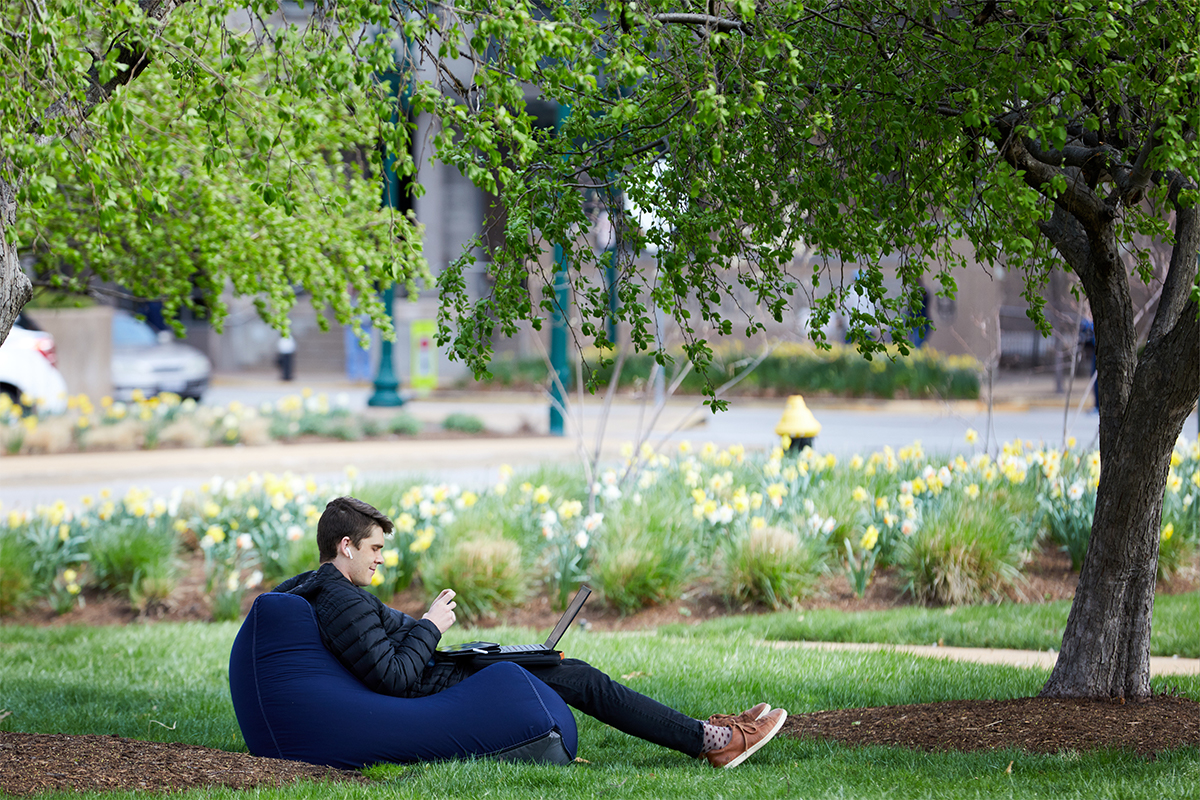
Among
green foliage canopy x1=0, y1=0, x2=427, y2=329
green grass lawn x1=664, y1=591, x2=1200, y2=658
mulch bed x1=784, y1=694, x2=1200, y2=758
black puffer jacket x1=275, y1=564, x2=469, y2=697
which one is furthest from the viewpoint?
green grass lawn x1=664, y1=591, x2=1200, y2=658

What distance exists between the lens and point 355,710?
4281 millimetres

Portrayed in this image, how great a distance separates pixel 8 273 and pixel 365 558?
59.6 inches

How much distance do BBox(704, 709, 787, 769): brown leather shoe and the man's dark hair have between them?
1.48m

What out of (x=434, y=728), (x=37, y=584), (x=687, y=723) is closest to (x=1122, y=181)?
(x=687, y=723)

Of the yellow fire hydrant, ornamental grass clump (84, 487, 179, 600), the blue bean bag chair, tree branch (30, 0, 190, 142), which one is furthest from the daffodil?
tree branch (30, 0, 190, 142)

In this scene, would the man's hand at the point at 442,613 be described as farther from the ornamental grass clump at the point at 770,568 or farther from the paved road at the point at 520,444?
the ornamental grass clump at the point at 770,568

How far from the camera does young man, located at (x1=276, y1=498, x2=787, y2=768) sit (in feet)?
14.0

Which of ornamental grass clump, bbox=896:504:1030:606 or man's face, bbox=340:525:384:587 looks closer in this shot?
man's face, bbox=340:525:384:587

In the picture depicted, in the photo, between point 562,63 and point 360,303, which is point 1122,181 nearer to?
point 562,63

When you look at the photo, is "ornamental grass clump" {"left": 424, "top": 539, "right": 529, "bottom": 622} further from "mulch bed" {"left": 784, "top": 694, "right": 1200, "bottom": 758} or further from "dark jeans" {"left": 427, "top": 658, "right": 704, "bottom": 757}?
"dark jeans" {"left": 427, "top": 658, "right": 704, "bottom": 757}

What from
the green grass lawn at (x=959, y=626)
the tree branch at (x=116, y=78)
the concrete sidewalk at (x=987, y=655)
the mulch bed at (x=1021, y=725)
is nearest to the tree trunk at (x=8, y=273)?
the tree branch at (x=116, y=78)

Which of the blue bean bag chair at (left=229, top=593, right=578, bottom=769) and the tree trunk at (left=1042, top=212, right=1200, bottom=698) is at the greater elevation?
the tree trunk at (left=1042, top=212, right=1200, bottom=698)

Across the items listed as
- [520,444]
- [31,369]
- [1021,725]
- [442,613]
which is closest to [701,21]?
[442,613]

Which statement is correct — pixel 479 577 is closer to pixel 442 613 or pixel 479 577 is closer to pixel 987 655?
pixel 987 655
